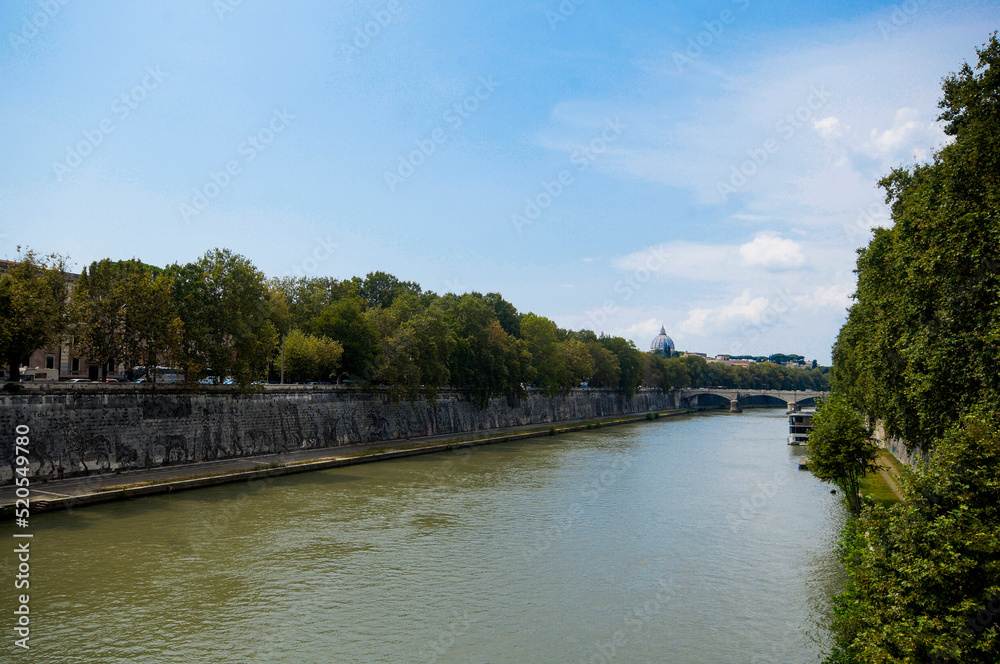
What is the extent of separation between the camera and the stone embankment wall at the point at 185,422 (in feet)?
88.7

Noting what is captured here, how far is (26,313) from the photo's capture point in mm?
27969

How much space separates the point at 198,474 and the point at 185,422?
15.2 feet

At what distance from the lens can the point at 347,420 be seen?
149ft

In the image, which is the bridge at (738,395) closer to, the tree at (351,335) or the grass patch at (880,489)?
the tree at (351,335)

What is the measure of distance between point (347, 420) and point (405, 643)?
32381 mm

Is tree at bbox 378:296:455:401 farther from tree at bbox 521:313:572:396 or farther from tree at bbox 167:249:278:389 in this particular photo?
tree at bbox 521:313:572:396

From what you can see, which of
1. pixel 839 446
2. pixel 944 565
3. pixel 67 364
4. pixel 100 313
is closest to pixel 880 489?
A: pixel 839 446

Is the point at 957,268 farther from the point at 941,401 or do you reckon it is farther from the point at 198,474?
the point at 198,474

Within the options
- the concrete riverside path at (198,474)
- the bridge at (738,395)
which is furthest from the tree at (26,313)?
the bridge at (738,395)

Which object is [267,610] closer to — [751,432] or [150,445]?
[150,445]

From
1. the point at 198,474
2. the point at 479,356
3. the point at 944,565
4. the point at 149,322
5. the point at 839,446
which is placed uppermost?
the point at 149,322

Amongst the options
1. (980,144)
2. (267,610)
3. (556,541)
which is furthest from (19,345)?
(980,144)

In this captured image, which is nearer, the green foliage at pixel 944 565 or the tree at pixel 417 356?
the green foliage at pixel 944 565

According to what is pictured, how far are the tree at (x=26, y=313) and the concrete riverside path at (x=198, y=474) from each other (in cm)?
577
